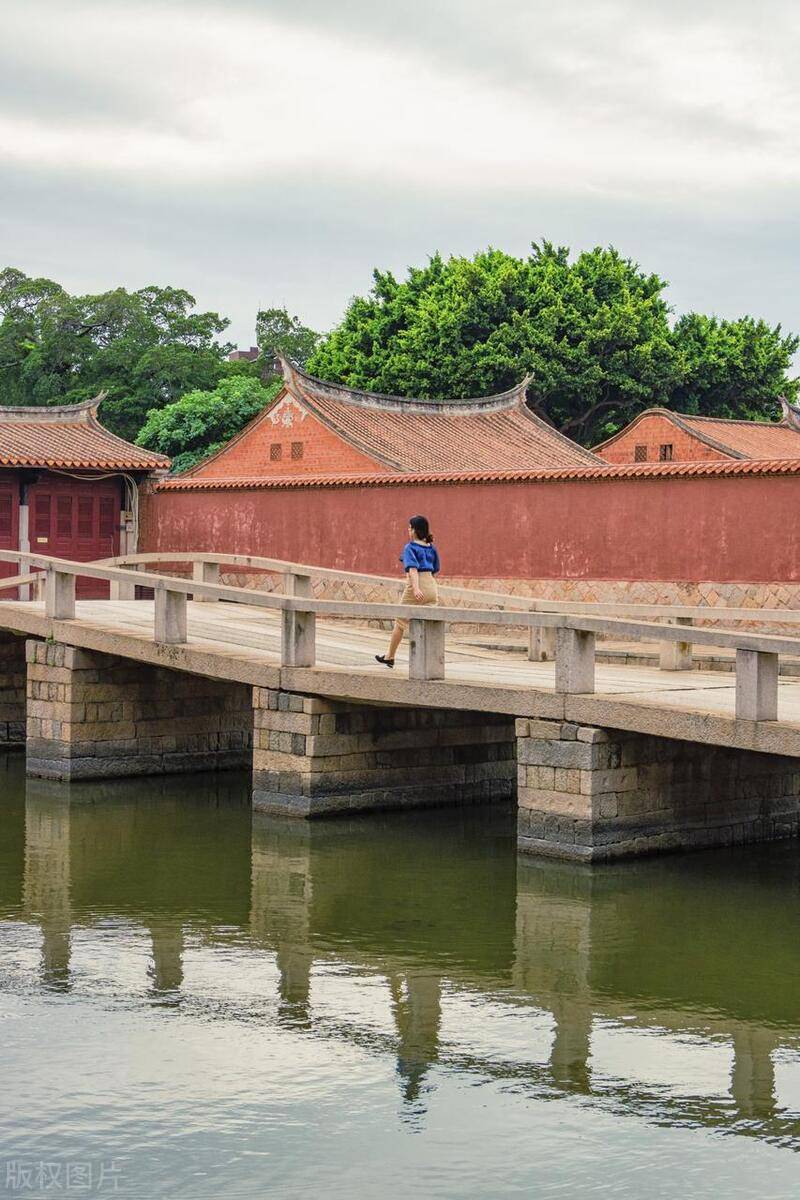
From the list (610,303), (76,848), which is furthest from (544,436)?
(76,848)

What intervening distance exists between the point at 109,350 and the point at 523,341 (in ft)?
42.8

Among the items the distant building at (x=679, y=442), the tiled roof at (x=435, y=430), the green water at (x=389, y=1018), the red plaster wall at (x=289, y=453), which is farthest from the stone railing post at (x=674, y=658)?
the distant building at (x=679, y=442)

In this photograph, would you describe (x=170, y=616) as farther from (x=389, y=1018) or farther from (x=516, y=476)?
(x=389, y=1018)

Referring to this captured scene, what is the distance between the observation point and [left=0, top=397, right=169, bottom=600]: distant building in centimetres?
2734

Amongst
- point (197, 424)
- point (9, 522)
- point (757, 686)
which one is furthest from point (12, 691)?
point (197, 424)

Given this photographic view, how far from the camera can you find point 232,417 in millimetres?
40281

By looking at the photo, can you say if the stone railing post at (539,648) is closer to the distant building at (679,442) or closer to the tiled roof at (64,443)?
the tiled roof at (64,443)

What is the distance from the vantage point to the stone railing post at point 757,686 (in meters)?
11.7

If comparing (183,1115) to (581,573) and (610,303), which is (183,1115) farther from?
(610,303)

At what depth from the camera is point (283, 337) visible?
6284 centimetres

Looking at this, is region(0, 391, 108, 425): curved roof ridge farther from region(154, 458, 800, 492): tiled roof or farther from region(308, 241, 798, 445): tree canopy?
region(308, 241, 798, 445): tree canopy

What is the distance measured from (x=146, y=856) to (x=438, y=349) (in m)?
30.2

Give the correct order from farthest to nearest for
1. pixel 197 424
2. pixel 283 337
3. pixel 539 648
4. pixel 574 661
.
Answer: pixel 283 337 < pixel 197 424 < pixel 539 648 < pixel 574 661

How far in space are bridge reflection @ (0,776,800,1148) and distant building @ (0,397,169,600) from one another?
11854mm
